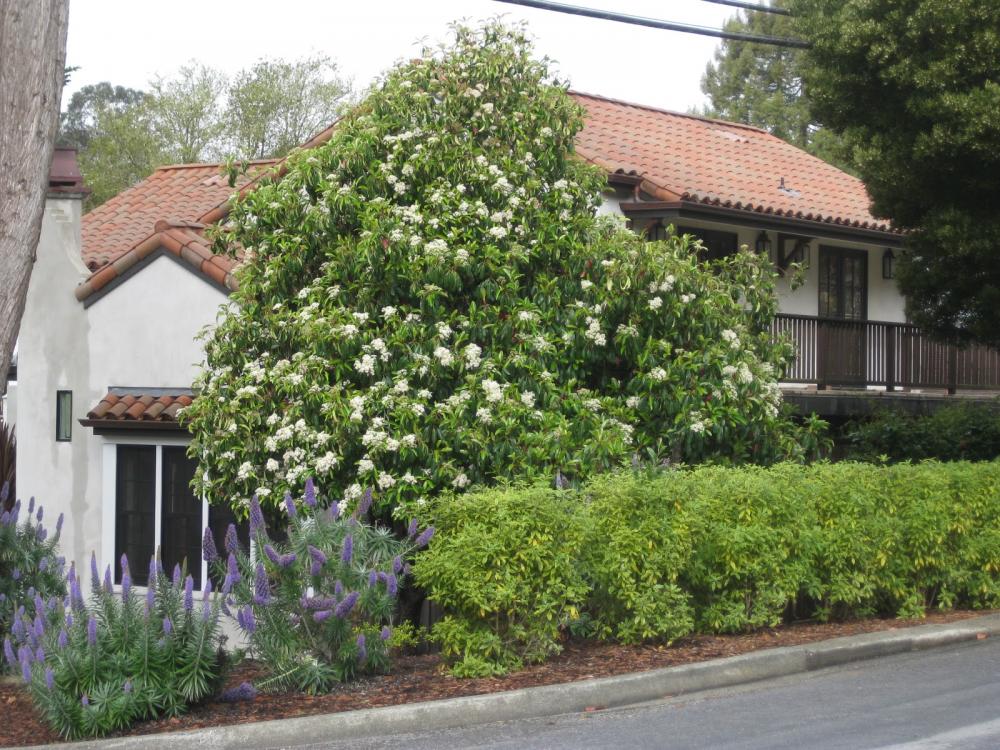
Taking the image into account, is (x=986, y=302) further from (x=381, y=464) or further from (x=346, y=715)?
(x=346, y=715)

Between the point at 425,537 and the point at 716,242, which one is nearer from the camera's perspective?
the point at 425,537

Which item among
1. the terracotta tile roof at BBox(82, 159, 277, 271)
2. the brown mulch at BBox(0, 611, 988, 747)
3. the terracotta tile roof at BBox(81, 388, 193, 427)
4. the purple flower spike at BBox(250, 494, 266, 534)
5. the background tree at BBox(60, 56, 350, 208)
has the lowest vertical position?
the brown mulch at BBox(0, 611, 988, 747)

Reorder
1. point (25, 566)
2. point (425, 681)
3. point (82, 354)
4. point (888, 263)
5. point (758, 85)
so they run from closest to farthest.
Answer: point (425, 681), point (25, 566), point (82, 354), point (888, 263), point (758, 85)

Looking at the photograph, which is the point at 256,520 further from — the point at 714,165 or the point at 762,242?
the point at 714,165

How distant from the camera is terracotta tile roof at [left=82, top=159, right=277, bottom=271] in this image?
72.1 feet

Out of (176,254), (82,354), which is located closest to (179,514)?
(82,354)

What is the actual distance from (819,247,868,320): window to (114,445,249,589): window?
11.1 metres

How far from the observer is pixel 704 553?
10312 millimetres

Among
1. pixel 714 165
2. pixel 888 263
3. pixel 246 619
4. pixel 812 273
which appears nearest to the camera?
pixel 246 619

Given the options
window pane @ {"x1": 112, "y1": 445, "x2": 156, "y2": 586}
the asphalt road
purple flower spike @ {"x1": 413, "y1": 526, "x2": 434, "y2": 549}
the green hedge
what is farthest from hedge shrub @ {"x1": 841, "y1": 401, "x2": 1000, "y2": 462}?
purple flower spike @ {"x1": 413, "y1": 526, "x2": 434, "y2": 549}

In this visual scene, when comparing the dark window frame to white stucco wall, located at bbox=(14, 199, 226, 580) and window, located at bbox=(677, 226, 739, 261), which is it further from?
white stucco wall, located at bbox=(14, 199, 226, 580)

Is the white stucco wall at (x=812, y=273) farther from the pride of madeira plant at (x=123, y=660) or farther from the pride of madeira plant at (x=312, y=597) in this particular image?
the pride of madeira plant at (x=123, y=660)

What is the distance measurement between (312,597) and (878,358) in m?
14.2

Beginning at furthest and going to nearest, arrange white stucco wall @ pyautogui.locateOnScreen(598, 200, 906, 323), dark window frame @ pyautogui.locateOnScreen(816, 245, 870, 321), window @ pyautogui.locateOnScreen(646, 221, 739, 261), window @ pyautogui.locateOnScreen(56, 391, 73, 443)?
dark window frame @ pyautogui.locateOnScreen(816, 245, 870, 321), window @ pyautogui.locateOnScreen(646, 221, 739, 261), white stucco wall @ pyautogui.locateOnScreen(598, 200, 906, 323), window @ pyautogui.locateOnScreen(56, 391, 73, 443)
